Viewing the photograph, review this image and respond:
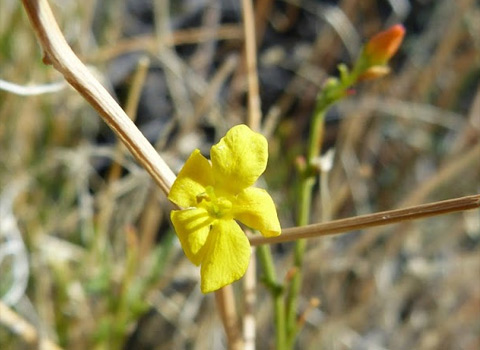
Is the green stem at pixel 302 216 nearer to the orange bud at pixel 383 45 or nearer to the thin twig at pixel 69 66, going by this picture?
the orange bud at pixel 383 45

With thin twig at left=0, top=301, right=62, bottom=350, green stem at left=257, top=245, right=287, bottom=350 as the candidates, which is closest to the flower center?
green stem at left=257, top=245, right=287, bottom=350

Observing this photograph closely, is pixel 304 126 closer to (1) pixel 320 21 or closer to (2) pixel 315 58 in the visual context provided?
(2) pixel 315 58

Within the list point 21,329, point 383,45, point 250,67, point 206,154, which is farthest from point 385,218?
point 206,154

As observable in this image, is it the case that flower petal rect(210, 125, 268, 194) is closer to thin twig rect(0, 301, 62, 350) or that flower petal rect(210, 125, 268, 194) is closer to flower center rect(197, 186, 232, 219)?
flower center rect(197, 186, 232, 219)

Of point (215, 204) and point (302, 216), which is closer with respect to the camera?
point (215, 204)

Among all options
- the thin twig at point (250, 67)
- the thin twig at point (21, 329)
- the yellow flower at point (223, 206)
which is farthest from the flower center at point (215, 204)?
the thin twig at point (21, 329)

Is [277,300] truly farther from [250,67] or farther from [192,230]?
[250,67]

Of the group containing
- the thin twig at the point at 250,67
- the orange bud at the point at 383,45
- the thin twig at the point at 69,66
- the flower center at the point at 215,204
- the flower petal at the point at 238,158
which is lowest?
the flower center at the point at 215,204
